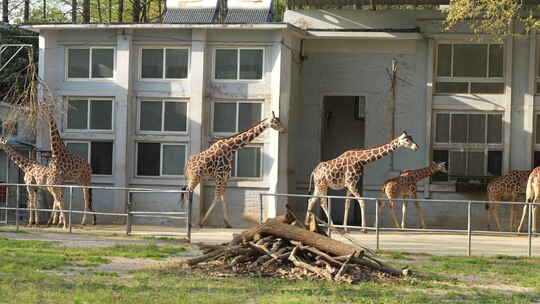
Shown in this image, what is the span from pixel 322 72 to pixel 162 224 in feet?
20.7

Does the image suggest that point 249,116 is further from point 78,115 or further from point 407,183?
point 78,115

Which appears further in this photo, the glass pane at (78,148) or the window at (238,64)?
the glass pane at (78,148)

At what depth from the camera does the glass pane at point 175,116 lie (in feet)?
83.6

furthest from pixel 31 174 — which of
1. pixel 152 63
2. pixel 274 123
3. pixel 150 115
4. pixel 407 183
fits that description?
pixel 407 183

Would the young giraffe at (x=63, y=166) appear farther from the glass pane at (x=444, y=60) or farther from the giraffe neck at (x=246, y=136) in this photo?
the glass pane at (x=444, y=60)

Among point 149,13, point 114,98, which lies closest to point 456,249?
point 114,98

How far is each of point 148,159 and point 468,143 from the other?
8917 millimetres

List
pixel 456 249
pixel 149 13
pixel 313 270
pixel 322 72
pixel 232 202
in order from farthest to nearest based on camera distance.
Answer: pixel 149 13, pixel 322 72, pixel 232 202, pixel 456 249, pixel 313 270

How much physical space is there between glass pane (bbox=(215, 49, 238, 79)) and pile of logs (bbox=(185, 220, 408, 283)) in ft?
37.1

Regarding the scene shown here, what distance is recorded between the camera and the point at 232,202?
24984mm

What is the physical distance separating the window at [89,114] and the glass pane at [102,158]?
50 cm

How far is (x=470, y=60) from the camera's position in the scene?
2625cm

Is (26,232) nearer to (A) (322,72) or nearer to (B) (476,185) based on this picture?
(A) (322,72)

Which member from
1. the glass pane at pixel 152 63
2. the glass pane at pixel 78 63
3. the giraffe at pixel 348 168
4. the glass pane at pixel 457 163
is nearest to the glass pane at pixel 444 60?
the glass pane at pixel 457 163
